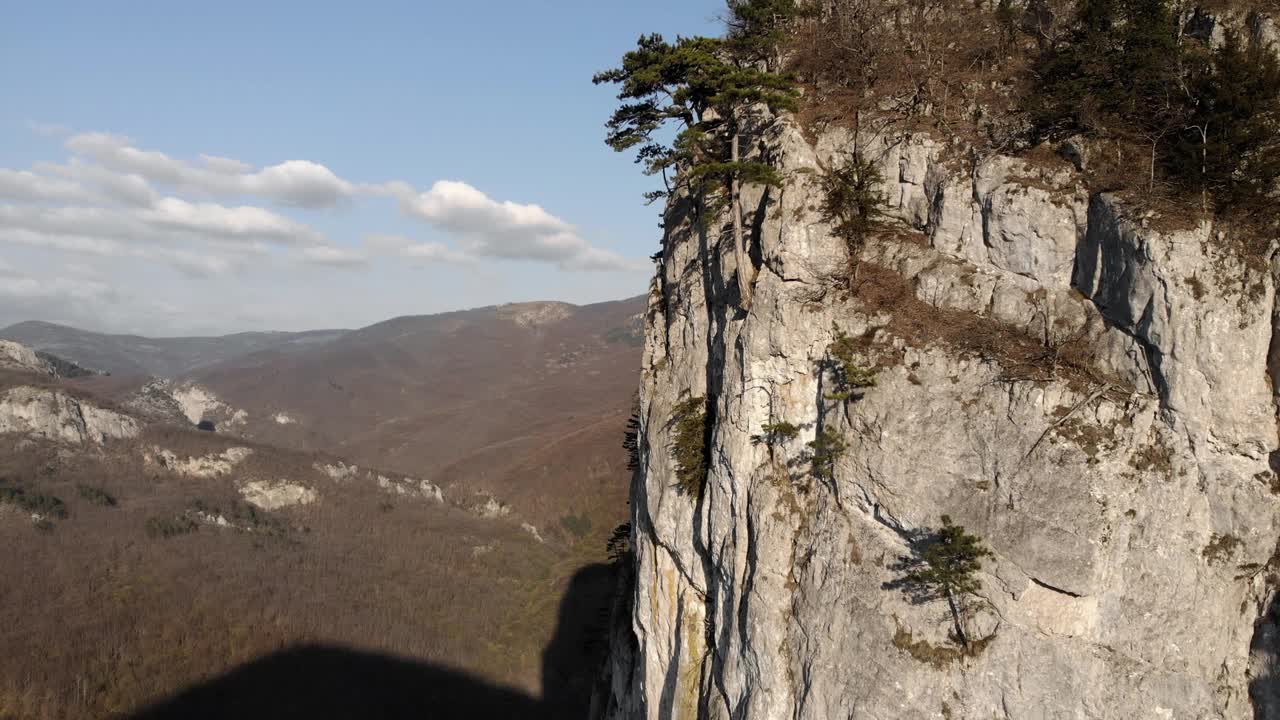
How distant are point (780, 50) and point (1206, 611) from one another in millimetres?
31314

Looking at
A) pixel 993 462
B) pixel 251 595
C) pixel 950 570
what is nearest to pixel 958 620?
pixel 950 570

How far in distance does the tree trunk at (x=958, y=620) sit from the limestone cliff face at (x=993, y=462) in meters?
0.38

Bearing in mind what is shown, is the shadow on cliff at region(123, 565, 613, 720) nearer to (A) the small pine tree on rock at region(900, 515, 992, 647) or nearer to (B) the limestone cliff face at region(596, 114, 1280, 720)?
(B) the limestone cliff face at region(596, 114, 1280, 720)

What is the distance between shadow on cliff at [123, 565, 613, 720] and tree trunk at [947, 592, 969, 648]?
3806 inches

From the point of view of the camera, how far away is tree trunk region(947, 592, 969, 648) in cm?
2361

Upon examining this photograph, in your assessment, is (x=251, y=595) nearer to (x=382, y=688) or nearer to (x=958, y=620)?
(x=382, y=688)

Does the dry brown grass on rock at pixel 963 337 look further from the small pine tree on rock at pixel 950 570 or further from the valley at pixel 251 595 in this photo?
the valley at pixel 251 595

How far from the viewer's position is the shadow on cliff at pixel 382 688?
11575cm

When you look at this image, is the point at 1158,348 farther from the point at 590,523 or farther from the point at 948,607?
the point at 590,523

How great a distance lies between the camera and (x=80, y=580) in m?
A: 140

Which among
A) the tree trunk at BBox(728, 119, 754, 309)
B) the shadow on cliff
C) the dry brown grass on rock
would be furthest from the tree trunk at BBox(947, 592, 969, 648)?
the shadow on cliff

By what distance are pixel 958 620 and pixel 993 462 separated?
19.5 ft

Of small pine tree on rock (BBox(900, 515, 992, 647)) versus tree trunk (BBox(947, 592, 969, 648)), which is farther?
tree trunk (BBox(947, 592, 969, 648))

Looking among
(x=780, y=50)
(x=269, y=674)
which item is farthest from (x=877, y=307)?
(x=269, y=674)
